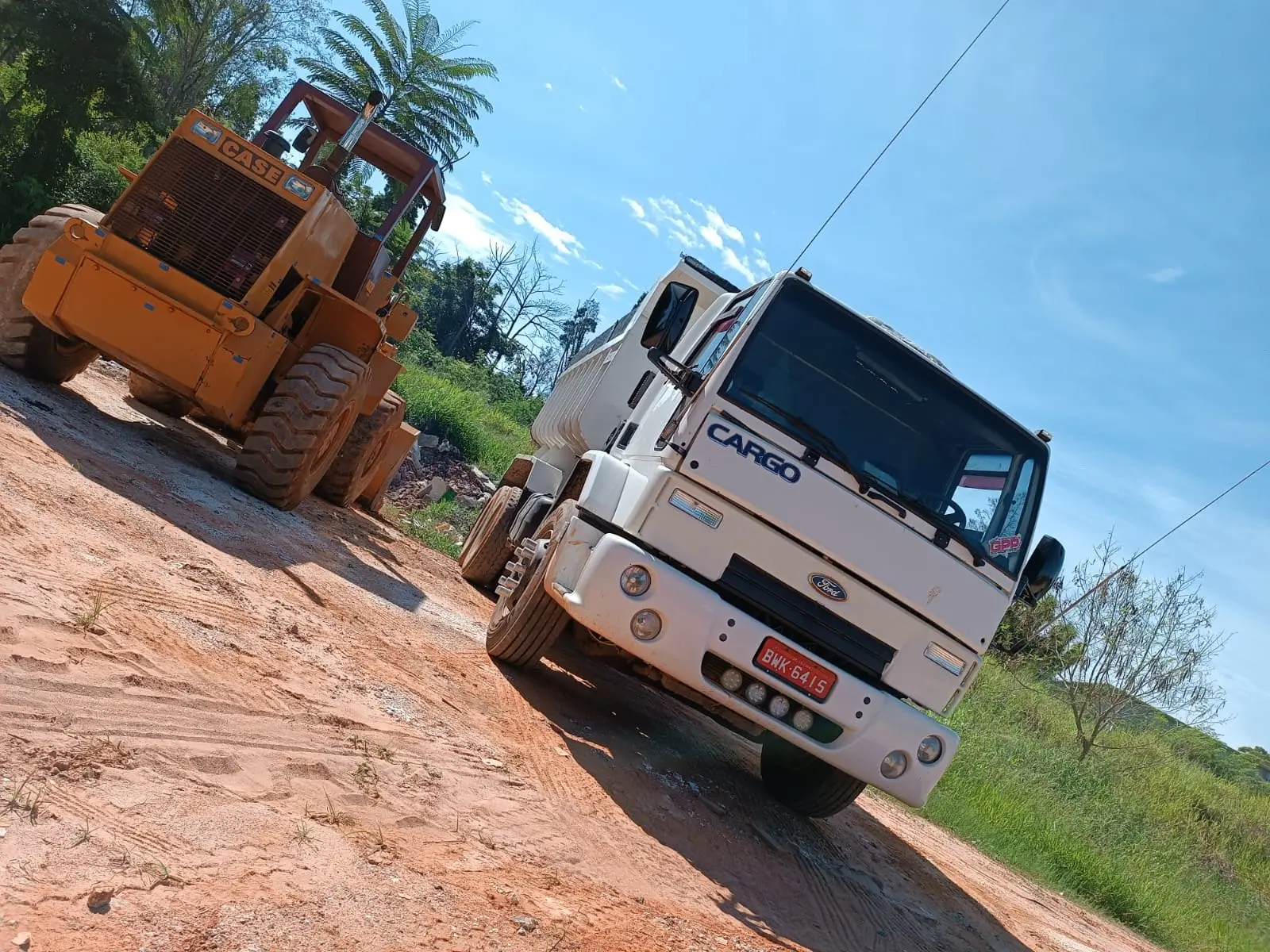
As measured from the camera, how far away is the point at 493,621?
635cm

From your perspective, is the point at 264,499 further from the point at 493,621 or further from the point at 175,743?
the point at 175,743

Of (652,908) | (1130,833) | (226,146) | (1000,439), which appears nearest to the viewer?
(652,908)

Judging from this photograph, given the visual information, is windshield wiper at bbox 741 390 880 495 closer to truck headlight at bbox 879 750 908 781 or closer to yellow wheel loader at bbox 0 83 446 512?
truck headlight at bbox 879 750 908 781

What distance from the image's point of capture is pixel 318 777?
136 inches

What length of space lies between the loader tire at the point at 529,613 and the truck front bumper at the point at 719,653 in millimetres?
464

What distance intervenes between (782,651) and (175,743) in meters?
2.91

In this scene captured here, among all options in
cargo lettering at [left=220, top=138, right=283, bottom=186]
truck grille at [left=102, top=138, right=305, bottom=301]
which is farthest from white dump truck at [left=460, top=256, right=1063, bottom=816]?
cargo lettering at [left=220, top=138, right=283, bottom=186]

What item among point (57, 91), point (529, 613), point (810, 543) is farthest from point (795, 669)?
point (57, 91)

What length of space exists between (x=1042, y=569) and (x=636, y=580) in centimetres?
255

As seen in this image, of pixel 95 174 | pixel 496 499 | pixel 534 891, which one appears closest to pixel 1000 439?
pixel 534 891

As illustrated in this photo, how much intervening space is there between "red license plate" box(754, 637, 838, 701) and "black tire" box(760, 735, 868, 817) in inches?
33.5

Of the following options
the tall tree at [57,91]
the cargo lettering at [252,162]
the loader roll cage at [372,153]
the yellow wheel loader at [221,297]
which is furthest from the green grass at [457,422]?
the cargo lettering at [252,162]

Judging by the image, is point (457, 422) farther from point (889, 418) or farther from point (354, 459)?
point (889, 418)

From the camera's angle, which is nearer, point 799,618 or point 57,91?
point 799,618
